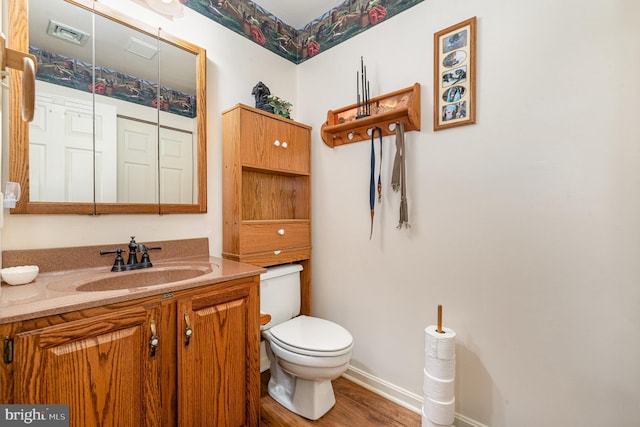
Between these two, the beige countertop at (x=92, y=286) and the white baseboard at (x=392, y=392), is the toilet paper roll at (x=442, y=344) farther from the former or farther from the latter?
the beige countertop at (x=92, y=286)

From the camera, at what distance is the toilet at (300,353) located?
1.40 meters

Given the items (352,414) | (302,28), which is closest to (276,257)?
(352,414)

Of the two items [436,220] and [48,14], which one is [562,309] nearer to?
[436,220]

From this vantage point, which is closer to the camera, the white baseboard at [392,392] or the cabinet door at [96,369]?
the cabinet door at [96,369]

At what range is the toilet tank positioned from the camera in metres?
1.73

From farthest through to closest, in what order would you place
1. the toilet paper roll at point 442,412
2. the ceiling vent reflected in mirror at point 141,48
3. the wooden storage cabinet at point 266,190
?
the wooden storage cabinet at point 266,190 < the ceiling vent reflected in mirror at point 141,48 < the toilet paper roll at point 442,412

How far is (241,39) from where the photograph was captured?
1879 mm

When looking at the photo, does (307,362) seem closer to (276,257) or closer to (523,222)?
(276,257)

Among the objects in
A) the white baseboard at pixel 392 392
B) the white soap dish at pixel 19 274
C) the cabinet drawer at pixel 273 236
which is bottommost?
the white baseboard at pixel 392 392

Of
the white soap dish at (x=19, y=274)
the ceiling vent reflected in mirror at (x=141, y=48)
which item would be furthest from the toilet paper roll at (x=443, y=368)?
the ceiling vent reflected in mirror at (x=141, y=48)

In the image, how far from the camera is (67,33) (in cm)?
124

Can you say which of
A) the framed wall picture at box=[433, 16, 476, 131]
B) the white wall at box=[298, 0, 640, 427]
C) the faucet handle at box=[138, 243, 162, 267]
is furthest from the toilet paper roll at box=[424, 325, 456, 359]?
the faucet handle at box=[138, 243, 162, 267]

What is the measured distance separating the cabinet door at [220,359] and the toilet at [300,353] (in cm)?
22

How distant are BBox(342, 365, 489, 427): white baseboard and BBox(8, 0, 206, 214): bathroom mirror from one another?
58.6 inches
